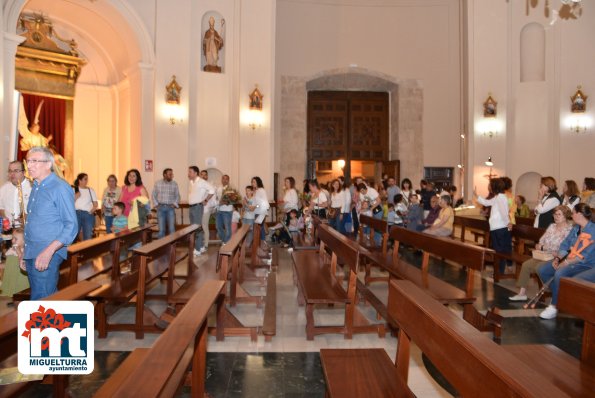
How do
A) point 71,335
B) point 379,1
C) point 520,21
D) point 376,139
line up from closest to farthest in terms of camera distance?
point 71,335 < point 520,21 < point 379,1 < point 376,139

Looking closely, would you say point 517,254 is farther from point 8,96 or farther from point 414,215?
point 8,96

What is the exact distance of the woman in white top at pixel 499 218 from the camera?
23.5ft

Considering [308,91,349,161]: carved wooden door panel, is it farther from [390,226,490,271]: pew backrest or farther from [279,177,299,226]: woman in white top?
[390,226,490,271]: pew backrest

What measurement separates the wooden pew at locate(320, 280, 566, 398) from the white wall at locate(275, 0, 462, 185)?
45.1ft

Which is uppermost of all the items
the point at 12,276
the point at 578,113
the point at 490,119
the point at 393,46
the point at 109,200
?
the point at 393,46

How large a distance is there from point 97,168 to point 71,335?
13.0 meters

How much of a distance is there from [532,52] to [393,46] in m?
4.37

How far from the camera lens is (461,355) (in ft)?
6.35

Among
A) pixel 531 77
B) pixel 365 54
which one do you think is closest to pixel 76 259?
pixel 365 54

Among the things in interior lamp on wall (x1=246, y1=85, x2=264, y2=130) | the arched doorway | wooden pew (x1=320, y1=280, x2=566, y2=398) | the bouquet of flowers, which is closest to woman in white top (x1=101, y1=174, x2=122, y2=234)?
the bouquet of flowers

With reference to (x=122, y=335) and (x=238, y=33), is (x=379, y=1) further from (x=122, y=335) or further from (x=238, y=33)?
(x=122, y=335)

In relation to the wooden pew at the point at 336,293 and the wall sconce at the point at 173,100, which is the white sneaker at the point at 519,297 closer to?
the wooden pew at the point at 336,293

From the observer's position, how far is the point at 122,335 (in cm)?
477

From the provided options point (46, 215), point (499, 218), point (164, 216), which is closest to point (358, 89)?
point (164, 216)
